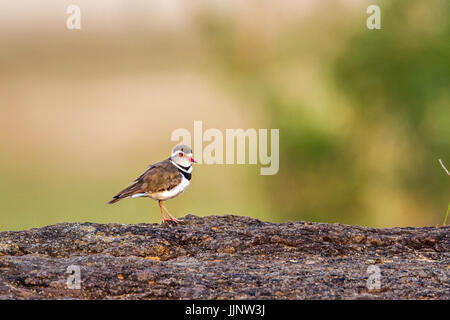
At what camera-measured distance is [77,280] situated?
3.40 meters

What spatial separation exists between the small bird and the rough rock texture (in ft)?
1.52

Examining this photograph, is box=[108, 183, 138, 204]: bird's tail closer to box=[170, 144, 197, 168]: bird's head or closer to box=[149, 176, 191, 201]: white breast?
box=[149, 176, 191, 201]: white breast

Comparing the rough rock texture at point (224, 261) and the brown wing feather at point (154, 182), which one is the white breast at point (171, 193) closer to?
the brown wing feather at point (154, 182)

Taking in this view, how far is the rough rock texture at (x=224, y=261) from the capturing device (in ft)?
10.9

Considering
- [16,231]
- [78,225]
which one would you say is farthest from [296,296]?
[16,231]

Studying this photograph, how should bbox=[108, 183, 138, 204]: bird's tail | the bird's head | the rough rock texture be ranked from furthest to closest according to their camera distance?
the bird's head, bbox=[108, 183, 138, 204]: bird's tail, the rough rock texture

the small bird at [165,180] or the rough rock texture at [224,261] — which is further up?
the small bird at [165,180]

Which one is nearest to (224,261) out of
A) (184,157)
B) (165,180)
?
(165,180)

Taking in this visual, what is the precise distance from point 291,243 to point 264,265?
1.49ft

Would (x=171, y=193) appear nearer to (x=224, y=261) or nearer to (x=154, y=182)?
(x=154, y=182)

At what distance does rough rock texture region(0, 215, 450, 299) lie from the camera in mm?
3318

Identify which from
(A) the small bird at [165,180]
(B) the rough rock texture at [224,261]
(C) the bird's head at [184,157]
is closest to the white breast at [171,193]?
(A) the small bird at [165,180]

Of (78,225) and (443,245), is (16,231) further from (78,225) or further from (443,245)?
(443,245)

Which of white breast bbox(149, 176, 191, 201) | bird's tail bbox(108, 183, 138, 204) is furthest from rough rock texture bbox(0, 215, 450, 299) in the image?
bird's tail bbox(108, 183, 138, 204)
